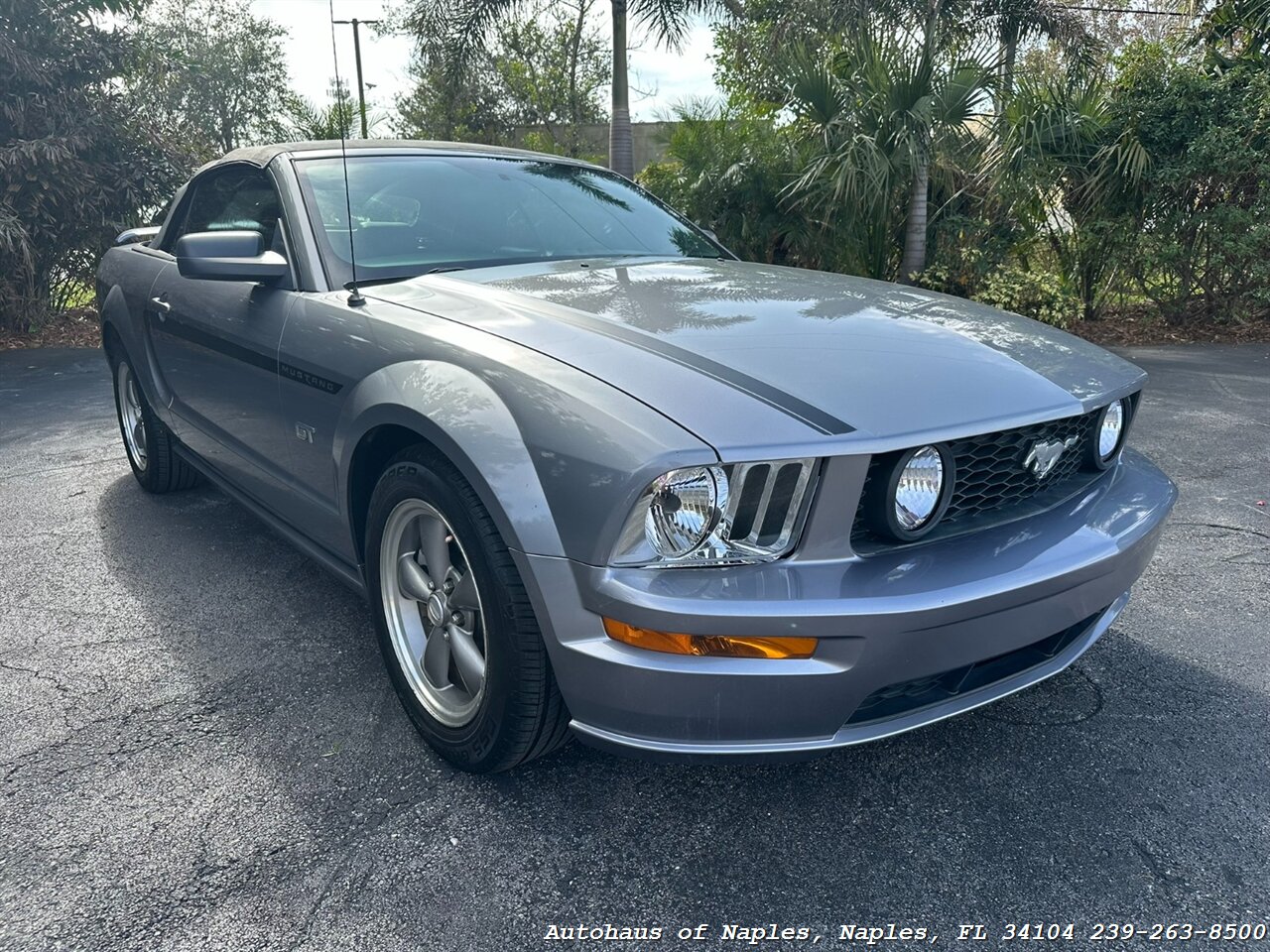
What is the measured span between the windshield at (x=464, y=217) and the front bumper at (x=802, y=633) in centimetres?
143

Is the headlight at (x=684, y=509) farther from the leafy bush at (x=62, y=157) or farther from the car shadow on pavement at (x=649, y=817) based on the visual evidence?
the leafy bush at (x=62, y=157)

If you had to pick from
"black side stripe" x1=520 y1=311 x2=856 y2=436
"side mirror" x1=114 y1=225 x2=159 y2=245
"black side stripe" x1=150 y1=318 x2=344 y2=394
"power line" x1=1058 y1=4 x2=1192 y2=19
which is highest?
"power line" x1=1058 y1=4 x2=1192 y2=19

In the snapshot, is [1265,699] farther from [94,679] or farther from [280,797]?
[94,679]

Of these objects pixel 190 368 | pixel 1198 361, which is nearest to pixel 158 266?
pixel 190 368

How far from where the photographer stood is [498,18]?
1137 cm

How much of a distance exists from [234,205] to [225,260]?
0.88 meters

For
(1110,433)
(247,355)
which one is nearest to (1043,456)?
(1110,433)

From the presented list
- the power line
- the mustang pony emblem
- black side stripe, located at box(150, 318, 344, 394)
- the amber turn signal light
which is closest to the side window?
black side stripe, located at box(150, 318, 344, 394)

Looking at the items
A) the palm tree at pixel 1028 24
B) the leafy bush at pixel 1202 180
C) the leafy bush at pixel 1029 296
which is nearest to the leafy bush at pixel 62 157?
the leafy bush at pixel 1029 296

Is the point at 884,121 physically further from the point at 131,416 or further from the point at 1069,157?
the point at 131,416

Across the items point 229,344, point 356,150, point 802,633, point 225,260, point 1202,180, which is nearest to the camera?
point 802,633

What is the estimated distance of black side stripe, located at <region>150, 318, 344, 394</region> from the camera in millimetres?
2559

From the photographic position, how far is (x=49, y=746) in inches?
94.3

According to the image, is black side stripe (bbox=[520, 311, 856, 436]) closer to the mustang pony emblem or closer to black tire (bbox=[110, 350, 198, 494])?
→ the mustang pony emblem
